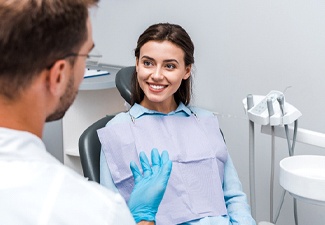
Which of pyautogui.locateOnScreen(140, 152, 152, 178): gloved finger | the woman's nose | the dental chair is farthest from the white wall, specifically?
pyautogui.locateOnScreen(140, 152, 152, 178): gloved finger

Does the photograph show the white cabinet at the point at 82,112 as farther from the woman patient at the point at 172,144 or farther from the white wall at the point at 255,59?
the woman patient at the point at 172,144

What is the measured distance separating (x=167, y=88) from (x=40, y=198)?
3.19ft

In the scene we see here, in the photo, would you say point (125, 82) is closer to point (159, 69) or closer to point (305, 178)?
point (159, 69)

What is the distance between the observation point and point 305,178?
60.0 inches

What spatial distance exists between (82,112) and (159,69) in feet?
3.40

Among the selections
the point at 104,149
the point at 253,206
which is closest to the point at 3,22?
the point at 104,149

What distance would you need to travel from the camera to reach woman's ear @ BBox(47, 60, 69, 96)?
86cm

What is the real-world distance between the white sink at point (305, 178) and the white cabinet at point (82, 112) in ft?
3.74

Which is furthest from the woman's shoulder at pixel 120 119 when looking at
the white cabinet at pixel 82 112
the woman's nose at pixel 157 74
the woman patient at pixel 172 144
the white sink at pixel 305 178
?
the white cabinet at pixel 82 112

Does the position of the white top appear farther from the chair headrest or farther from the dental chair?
the chair headrest

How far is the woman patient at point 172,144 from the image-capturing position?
1.65 metres

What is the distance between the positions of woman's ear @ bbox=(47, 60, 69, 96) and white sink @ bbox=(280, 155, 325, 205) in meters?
0.90

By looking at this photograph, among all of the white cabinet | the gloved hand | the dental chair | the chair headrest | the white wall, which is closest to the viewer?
the gloved hand

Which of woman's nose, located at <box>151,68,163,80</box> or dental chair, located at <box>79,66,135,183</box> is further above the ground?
woman's nose, located at <box>151,68,163,80</box>
